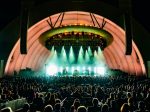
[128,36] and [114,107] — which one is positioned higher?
[128,36]

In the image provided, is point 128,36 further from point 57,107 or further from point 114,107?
point 57,107

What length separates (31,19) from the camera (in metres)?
44.5

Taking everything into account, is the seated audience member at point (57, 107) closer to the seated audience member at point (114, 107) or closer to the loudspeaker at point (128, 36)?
the seated audience member at point (114, 107)

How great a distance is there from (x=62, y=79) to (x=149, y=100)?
61.6 ft

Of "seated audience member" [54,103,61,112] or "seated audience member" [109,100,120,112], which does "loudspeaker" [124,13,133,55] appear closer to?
"seated audience member" [109,100,120,112]

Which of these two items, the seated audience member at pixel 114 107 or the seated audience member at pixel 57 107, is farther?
the seated audience member at pixel 114 107

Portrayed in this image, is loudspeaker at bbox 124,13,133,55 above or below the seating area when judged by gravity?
above

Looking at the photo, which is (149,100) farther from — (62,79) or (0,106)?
(62,79)

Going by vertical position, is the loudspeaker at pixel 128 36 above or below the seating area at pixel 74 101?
above

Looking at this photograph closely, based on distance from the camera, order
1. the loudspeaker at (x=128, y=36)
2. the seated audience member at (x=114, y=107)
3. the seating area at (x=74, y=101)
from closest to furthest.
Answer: the seating area at (x=74, y=101)
the seated audience member at (x=114, y=107)
the loudspeaker at (x=128, y=36)

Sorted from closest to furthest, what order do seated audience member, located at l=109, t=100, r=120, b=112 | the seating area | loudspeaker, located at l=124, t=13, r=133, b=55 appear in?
the seating area → seated audience member, located at l=109, t=100, r=120, b=112 → loudspeaker, located at l=124, t=13, r=133, b=55

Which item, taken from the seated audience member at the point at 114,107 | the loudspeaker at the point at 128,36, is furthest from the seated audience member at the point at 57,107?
the loudspeaker at the point at 128,36

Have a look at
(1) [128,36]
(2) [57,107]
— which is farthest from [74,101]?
(1) [128,36]

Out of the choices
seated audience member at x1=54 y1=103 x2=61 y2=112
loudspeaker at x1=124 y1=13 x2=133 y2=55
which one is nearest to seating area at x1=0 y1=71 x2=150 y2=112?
seated audience member at x1=54 y1=103 x2=61 y2=112
